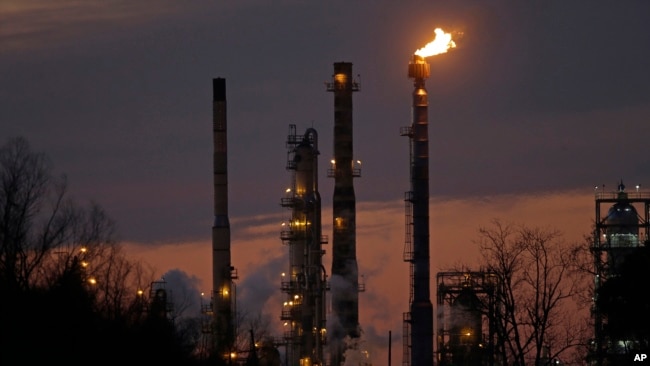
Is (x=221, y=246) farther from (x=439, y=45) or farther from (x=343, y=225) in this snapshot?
(x=439, y=45)

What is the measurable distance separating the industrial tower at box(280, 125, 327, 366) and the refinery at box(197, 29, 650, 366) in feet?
0.18

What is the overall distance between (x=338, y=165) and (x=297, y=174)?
2643 mm

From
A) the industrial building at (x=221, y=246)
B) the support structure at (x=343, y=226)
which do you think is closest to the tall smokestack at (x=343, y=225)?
the support structure at (x=343, y=226)

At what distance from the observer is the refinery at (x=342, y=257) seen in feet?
322

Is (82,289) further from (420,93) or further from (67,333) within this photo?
(420,93)

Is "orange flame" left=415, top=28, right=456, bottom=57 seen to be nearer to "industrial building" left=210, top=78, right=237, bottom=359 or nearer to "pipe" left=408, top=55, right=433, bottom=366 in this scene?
"pipe" left=408, top=55, right=433, bottom=366

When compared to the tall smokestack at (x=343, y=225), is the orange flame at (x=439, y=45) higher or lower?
higher

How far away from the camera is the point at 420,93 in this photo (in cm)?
10212

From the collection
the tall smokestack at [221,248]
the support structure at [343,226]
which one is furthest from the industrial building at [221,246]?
the support structure at [343,226]

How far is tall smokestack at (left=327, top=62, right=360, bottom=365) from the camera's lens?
100312 mm

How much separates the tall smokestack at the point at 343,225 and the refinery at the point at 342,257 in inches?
2.2

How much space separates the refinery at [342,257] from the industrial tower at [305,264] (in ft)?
0.18

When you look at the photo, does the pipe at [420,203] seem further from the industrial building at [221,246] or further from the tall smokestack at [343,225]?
the industrial building at [221,246]

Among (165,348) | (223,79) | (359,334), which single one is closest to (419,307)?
(359,334)
